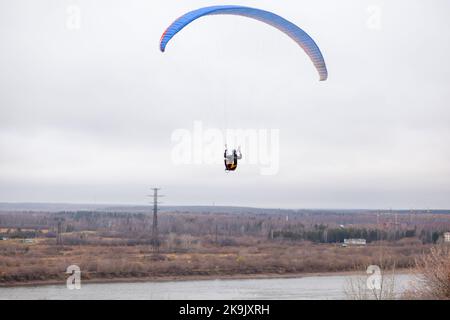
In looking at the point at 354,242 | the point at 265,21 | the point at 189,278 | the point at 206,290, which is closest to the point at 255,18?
the point at 265,21

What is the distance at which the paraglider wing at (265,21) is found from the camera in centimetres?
1402

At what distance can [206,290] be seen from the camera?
31.6 meters

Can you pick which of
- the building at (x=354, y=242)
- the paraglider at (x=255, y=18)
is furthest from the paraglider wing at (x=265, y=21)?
the building at (x=354, y=242)

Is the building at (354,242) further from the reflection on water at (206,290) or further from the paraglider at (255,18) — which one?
the paraglider at (255,18)

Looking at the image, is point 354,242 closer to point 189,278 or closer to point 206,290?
point 189,278

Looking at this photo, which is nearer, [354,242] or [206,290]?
[206,290]

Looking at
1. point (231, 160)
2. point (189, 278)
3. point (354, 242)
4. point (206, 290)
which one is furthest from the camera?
point (354, 242)

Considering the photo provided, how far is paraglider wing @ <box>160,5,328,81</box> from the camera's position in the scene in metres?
14.0

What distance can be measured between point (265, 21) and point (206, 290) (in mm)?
18870

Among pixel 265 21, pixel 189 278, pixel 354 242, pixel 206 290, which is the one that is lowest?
pixel 189 278

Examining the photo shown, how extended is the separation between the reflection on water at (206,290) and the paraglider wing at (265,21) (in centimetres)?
1400
